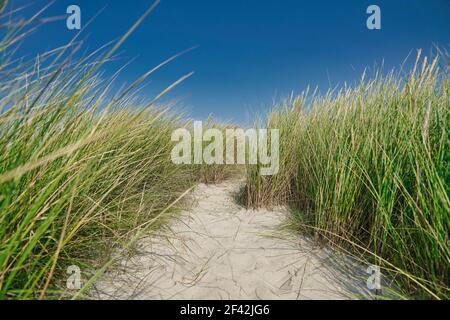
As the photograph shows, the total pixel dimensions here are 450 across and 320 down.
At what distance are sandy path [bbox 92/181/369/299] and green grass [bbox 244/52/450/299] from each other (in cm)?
19

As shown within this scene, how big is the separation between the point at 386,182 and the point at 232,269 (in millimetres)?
1035

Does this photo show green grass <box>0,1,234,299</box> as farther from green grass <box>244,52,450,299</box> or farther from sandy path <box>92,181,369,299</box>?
green grass <box>244,52,450,299</box>

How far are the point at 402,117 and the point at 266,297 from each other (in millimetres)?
1322

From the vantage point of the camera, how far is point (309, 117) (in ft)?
9.20

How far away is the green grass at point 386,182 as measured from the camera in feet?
3.64

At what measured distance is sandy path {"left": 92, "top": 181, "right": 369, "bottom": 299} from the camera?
1243 millimetres

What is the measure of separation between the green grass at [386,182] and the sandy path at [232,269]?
0.64 ft

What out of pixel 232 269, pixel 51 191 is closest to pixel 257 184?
pixel 232 269

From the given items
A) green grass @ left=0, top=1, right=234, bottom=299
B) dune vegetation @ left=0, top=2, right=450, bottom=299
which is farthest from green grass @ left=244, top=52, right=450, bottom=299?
green grass @ left=0, top=1, right=234, bottom=299

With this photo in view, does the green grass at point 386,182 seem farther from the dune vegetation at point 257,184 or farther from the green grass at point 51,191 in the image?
the green grass at point 51,191

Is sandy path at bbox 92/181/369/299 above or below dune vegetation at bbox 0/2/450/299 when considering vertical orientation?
below

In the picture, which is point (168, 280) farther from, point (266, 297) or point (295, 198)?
point (295, 198)

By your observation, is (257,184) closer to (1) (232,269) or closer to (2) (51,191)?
(1) (232,269)
